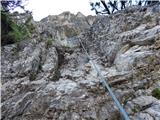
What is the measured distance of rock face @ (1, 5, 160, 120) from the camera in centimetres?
410

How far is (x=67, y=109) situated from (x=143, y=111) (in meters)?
1.49

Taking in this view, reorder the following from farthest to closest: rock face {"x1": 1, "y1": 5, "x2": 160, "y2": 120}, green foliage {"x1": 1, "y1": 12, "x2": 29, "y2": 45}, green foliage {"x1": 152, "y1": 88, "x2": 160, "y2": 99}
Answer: green foliage {"x1": 1, "y1": 12, "x2": 29, "y2": 45}
rock face {"x1": 1, "y1": 5, "x2": 160, "y2": 120}
green foliage {"x1": 152, "y1": 88, "x2": 160, "y2": 99}

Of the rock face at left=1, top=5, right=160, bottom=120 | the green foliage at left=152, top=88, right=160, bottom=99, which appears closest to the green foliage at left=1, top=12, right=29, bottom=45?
the rock face at left=1, top=5, right=160, bottom=120

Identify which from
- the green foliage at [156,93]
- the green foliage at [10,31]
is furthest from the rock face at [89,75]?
the green foliage at [10,31]

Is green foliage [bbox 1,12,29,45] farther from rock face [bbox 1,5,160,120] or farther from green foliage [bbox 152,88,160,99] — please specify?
green foliage [bbox 152,88,160,99]

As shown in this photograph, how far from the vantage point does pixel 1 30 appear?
8.54m

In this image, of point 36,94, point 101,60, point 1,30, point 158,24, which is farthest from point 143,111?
point 1,30

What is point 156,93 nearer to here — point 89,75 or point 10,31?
point 89,75

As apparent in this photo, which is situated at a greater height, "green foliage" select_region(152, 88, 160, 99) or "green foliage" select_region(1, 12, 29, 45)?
"green foliage" select_region(1, 12, 29, 45)

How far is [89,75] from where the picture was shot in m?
5.78

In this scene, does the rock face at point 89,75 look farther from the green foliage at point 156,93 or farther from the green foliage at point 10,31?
the green foliage at point 10,31

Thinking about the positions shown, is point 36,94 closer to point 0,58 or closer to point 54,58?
point 54,58

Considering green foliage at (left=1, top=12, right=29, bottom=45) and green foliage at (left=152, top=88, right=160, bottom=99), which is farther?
green foliage at (left=1, top=12, right=29, bottom=45)

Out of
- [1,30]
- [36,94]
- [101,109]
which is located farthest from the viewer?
[1,30]
